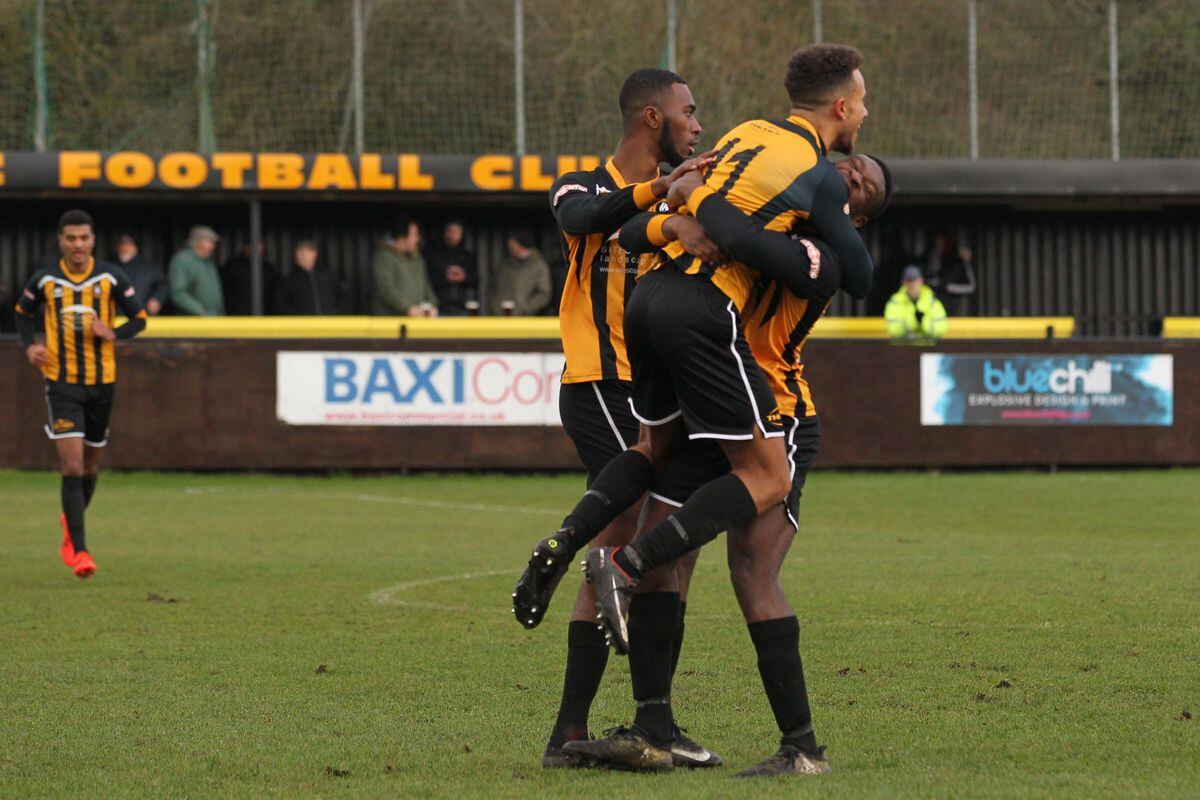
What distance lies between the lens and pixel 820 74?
196 inches

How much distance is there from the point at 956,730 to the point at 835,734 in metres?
0.37

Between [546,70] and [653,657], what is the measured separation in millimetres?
17205

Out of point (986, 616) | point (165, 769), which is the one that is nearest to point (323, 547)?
point (986, 616)

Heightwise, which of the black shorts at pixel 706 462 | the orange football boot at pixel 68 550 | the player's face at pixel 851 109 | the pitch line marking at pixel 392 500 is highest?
the player's face at pixel 851 109

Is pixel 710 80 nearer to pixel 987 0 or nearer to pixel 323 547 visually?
pixel 987 0

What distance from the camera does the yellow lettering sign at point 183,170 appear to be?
20.2 meters

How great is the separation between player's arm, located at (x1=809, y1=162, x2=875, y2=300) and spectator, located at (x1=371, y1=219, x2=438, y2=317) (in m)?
15.2

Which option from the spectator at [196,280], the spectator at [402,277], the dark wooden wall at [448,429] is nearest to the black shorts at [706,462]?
the dark wooden wall at [448,429]

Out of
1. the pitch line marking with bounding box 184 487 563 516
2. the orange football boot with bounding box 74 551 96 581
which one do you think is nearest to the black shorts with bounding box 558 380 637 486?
the orange football boot with bounding box 74 551 96 581

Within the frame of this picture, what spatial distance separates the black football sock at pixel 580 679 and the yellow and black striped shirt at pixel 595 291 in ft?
2.84

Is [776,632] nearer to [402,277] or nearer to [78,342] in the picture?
[78,342]

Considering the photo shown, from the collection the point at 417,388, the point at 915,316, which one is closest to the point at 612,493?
the point at 417,388

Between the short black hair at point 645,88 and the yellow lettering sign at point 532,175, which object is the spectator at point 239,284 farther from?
the short black hair at point 645,88

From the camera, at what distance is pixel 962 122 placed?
22.2 metres
